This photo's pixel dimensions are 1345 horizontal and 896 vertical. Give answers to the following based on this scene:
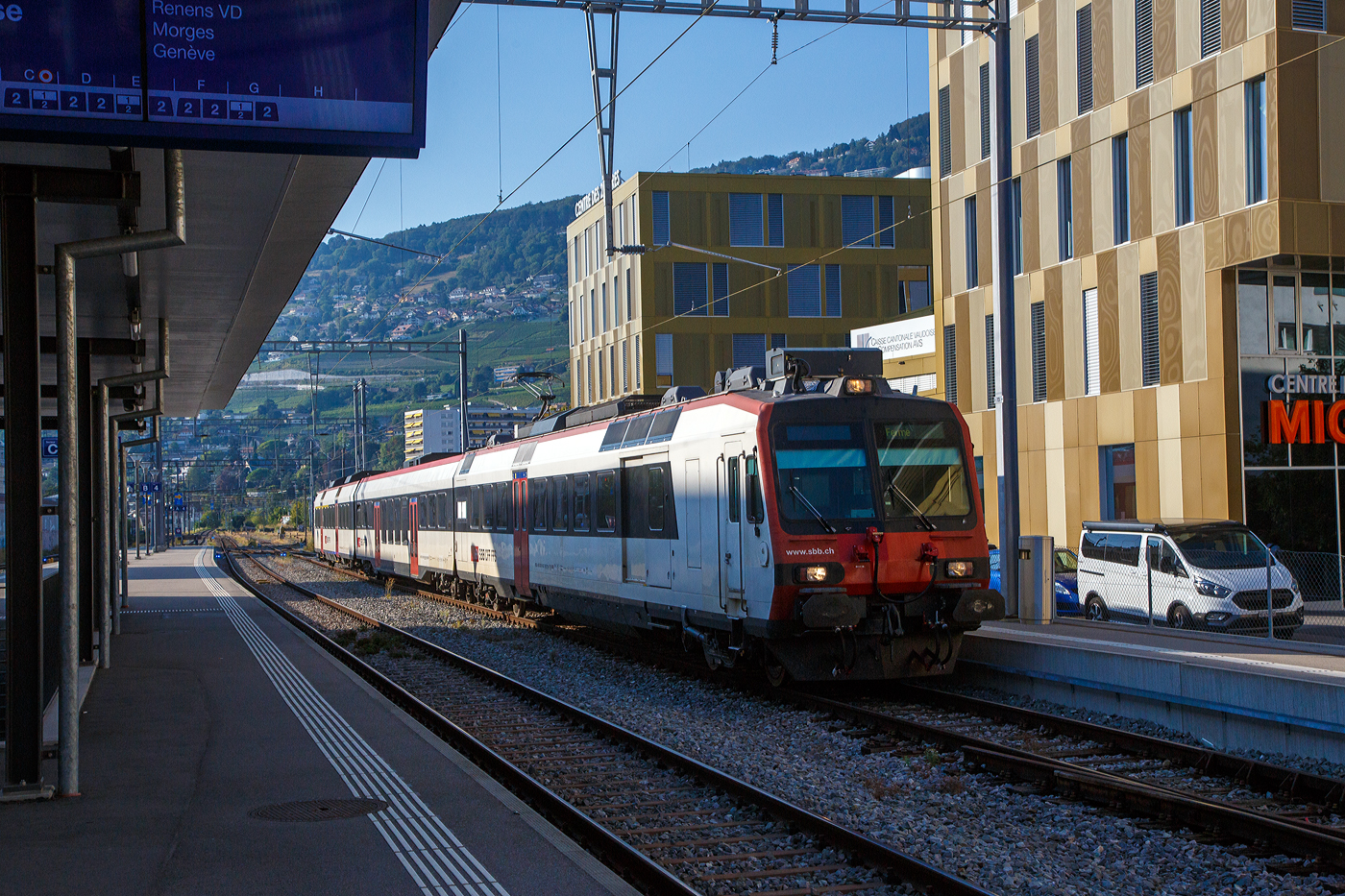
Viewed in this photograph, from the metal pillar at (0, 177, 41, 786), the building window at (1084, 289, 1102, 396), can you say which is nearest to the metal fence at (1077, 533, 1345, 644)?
the building window at (1084, 289, 1102, 396)

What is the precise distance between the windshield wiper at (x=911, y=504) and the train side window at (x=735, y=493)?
1501mm

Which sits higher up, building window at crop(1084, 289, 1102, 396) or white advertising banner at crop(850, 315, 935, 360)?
white advertising banner at crop(850, 315, 935, 360)

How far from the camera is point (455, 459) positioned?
2795 centimetres

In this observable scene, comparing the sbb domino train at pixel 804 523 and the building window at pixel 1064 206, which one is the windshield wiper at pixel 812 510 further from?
the building window at pixel 1064 206

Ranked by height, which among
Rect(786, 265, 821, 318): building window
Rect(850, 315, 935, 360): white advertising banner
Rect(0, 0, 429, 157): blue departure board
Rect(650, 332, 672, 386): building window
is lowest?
Rect(0, 0, 429, 157): blue departure board

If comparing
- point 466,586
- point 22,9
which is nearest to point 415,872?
point 22,9

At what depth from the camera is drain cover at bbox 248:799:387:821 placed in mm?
7684

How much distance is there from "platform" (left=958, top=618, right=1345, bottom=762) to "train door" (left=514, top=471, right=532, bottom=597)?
8.63 m

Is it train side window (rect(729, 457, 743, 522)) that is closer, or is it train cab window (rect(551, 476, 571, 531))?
train side window (rect(729, 457, 743, 522))

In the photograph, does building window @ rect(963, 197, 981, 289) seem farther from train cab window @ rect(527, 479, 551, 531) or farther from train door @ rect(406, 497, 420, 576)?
train cab window @ rect(527, 479, 551, 531)

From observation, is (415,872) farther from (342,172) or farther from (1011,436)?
(1011,436)

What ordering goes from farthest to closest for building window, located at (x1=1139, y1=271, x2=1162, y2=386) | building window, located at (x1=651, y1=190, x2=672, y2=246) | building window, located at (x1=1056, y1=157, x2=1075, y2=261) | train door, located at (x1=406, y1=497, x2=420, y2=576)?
1. building window, located at (x1=651, y1=190, x2=672, y2=246)
2. building window, located at (x1=1056, y1=157, x2=1075, y2=261)
3. train door, located at (x1=406, y1=497, x2=420, y2=576)
4. building window, located at (x1=1139, y1=271, x2=1162, y2=386)

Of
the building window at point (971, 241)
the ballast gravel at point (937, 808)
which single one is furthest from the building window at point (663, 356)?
the ballast gravel at point (937, 808)

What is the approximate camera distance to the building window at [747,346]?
58.1 meters
